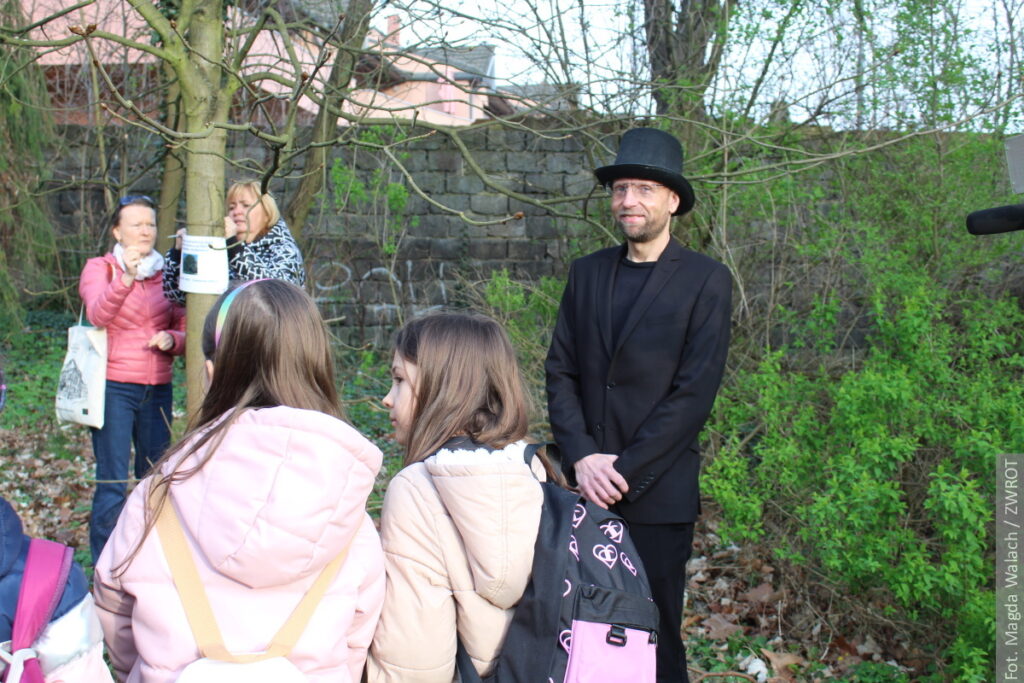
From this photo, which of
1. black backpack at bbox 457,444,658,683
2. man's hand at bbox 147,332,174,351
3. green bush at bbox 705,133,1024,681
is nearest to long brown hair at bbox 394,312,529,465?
black backpack at bbox 457,444,658,683

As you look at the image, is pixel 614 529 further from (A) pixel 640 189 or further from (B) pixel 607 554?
(A) pixel 640 189

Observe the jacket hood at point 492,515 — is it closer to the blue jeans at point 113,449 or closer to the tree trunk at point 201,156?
the tree trunk at point 201,156

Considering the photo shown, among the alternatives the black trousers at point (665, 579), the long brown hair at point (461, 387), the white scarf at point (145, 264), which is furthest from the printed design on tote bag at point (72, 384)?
the black trousers at point (665, 579)

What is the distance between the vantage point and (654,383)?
316 cm

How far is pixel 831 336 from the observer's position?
5.32m

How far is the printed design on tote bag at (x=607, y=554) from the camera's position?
2.12 metres

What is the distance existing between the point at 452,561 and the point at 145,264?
2.72m

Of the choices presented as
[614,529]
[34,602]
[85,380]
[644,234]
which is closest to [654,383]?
[644,234]

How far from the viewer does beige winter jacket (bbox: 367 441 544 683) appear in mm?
1998

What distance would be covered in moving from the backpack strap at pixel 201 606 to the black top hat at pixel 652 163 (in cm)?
197

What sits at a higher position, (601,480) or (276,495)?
(276,495)

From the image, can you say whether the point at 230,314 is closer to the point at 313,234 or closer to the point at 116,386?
the point at 116,386

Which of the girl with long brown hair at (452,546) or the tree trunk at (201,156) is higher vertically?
the tree trunk at (201,156)

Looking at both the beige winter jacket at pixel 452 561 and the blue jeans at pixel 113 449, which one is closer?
the beige winter jacket at pixel 452 561
